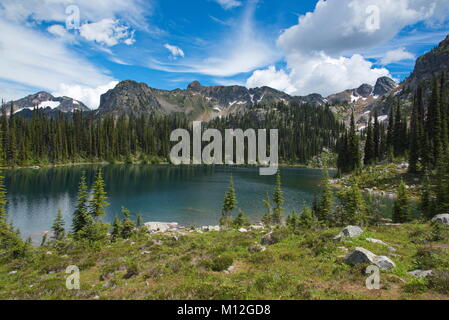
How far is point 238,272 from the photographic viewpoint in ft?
43.8

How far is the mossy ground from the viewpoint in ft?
33.1

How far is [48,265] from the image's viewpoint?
17234 mm

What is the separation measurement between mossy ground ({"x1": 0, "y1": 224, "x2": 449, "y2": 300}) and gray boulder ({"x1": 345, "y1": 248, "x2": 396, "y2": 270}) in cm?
46

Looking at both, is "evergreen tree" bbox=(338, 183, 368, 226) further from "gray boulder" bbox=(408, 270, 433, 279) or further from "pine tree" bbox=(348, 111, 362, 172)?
"pine tree" bbox=(348, 111, 362, 172)

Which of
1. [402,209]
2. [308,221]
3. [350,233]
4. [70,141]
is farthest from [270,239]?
[70,141]

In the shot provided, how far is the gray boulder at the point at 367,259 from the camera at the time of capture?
470 inches

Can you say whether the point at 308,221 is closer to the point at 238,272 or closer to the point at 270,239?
the point at 270,239

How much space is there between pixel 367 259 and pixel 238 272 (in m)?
6.61

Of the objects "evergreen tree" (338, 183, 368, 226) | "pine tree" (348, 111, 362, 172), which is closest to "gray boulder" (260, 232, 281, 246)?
"evergreen tree" (338, 183, 368, 226)
